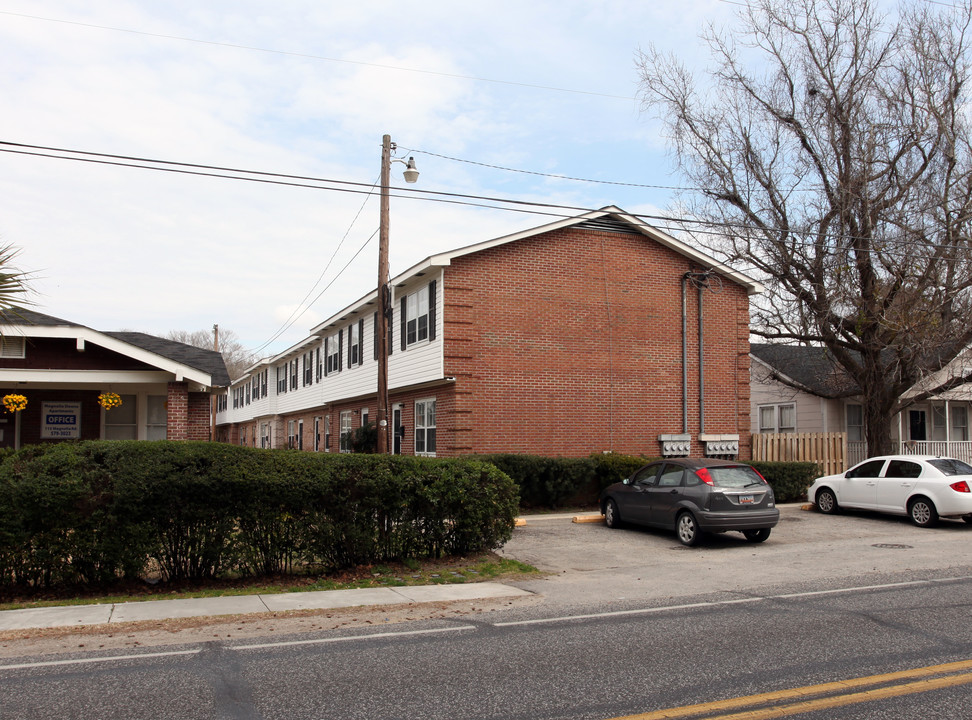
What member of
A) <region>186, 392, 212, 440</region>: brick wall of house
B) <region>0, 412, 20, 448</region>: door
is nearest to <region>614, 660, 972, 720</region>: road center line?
<region>186, 392, 212, 440</region>: brick wall of house

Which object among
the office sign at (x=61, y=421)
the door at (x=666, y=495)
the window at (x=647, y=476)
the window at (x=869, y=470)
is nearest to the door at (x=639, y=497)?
the window at (x=647, y=476)

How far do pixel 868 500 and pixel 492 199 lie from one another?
1091cm

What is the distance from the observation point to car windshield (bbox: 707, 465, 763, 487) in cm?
1451

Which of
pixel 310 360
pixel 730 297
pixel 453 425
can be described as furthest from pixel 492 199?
pixel 310 360

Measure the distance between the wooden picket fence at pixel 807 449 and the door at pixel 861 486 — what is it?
197 inches

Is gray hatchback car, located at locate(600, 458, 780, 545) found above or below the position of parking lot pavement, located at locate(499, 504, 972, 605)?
above

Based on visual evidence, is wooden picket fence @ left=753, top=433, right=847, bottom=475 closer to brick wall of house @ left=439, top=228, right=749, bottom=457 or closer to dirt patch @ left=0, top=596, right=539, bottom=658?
brick wall of house @ left=439, top=228, right=749, bottom=457

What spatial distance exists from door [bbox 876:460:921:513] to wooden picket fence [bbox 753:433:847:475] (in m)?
6.00

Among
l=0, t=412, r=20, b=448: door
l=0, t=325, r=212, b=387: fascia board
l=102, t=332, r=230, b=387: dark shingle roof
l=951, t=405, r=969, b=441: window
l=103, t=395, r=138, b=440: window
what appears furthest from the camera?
l=951, t=405, r=969, b=441: window

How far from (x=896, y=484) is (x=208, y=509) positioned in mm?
14651

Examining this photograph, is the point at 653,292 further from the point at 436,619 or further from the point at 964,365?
the point at 436,619

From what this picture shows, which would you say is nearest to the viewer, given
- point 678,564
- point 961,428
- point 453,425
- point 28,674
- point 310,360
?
point 28,674

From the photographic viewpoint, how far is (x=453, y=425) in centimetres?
2105

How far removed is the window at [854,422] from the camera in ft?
96.5
